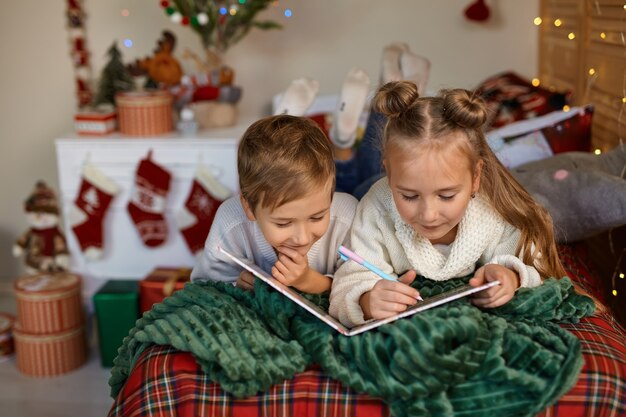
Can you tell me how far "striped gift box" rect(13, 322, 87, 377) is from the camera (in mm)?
2391

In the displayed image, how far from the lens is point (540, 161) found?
1.94 m

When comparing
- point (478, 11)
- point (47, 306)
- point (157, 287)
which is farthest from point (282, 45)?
point (47, 306)

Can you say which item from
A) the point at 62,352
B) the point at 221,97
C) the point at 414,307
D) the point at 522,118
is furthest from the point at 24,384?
the point at 522,118

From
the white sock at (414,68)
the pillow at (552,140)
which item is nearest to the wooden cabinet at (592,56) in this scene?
the pillow at (552,140)

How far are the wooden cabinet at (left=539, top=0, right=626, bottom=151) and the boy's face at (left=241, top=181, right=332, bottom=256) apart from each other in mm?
953

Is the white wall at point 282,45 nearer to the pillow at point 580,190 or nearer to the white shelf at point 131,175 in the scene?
the white shelf at point 131,175

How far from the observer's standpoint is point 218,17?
2633 millimetres

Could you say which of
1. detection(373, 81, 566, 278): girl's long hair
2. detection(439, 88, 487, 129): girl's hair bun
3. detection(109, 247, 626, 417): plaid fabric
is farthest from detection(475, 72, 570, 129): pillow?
detection(109, 247, 626, 417): plaid fabric

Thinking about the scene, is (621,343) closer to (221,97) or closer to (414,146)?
(414,146)

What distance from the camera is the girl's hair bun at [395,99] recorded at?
4.44 ft

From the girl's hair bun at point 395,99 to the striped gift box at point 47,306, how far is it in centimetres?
144

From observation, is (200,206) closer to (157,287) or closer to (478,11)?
(157,287)

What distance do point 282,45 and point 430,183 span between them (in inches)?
72.0

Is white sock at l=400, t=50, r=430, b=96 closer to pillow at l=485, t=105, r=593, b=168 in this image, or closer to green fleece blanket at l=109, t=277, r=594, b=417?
pillow at l=485, t=105, r=593, b=168
